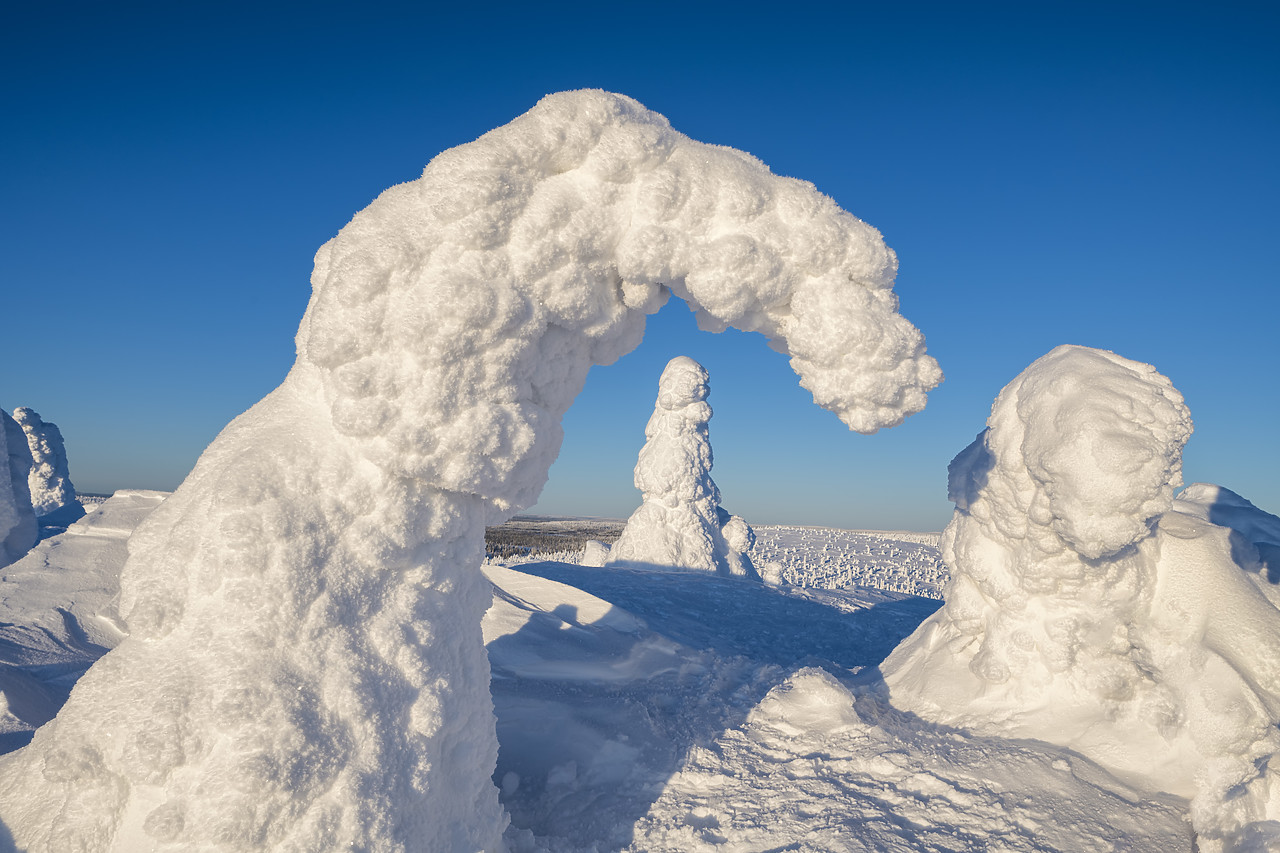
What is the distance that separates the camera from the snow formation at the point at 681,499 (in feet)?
43.3

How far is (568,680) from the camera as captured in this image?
6047 mm

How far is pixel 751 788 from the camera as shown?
4137 millimetres

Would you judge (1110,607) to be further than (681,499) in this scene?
No

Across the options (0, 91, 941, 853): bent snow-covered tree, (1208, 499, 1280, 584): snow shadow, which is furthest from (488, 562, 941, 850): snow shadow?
(1208, 499, 1280, 584): snow shadow

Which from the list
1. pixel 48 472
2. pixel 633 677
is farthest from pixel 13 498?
pixel 48 472

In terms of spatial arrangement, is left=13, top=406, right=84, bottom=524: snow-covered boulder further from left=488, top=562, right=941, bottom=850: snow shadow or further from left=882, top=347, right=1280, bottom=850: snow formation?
left=882, top=347, right=1280, bottom=850: snow formation

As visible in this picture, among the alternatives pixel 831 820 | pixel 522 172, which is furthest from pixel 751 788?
pixel 522 172

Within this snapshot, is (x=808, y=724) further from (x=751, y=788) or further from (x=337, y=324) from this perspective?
(x=337, y=324)

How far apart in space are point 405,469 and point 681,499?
1107 centimetres

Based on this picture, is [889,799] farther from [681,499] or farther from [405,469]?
[681,499]

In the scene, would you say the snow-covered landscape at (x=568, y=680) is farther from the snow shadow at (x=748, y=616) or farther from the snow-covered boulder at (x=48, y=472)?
the snow-covered boulder at (x=48, y=472)

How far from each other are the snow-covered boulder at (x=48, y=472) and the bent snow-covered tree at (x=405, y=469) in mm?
21788

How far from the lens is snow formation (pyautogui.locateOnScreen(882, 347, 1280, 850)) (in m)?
3.94

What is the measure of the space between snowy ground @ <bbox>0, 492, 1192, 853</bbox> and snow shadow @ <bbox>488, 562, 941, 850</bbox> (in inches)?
0.8
